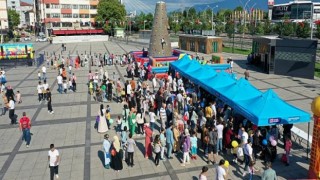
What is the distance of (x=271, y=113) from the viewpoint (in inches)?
479

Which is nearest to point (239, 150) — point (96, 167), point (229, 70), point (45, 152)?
point (96, 167)

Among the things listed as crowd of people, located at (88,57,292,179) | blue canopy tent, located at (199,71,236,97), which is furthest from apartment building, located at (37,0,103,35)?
crowd of people, located at (88,57,292,179)

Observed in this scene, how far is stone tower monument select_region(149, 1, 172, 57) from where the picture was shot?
33188mm

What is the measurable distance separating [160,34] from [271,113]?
75.4 ft

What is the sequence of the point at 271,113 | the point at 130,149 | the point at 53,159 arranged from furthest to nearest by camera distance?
the point at 271,113 < the point at 130,149 < the point at 53,159

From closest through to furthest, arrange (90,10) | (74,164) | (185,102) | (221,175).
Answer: (221,175), (74,164), (185,102), (90,10)

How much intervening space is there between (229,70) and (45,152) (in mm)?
21249

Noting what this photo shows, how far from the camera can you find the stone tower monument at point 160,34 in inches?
1307

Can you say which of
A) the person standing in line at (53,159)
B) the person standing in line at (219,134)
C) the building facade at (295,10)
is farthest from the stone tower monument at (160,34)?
the building facade at (295,10)

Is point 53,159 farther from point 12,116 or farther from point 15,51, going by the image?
point 15,51

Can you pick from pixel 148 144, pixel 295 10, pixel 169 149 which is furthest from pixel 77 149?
pixel 295 10

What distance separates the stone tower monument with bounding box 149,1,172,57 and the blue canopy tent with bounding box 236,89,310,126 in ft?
71.7

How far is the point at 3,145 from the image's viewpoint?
14305mm

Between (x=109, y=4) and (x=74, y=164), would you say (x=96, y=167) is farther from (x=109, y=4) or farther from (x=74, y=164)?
(x=109, y=4)
